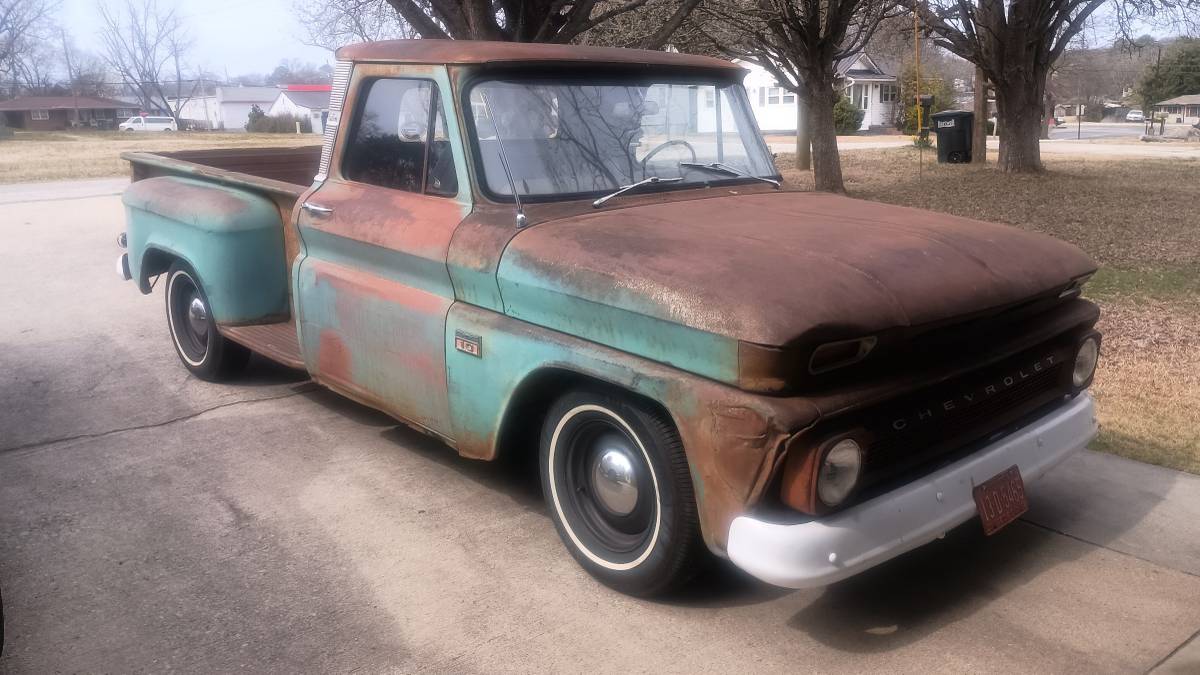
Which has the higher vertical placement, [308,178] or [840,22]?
[840,22]

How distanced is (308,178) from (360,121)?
9.73 ft

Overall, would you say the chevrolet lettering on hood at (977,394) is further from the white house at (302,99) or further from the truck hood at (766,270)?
the white house at (302,99)

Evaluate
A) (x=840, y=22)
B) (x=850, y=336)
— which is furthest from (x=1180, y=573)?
(x=840, y=22)

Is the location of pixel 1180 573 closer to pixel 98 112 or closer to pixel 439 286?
pixel 439 286

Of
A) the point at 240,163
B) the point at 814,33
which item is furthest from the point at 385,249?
the point at 814,33

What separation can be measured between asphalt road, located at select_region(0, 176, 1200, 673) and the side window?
131 centimetres

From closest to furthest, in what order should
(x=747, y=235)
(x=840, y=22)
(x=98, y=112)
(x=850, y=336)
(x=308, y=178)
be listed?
→ 1. (x=850, y=336)
2. (x=747, y=235)
3. (x=308, y=178)
4. (x=840, y=22)
5. (x=98, y=112)

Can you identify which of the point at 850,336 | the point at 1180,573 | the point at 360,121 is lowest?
the point at 1180,573

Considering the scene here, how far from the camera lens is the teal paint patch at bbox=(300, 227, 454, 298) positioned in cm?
404

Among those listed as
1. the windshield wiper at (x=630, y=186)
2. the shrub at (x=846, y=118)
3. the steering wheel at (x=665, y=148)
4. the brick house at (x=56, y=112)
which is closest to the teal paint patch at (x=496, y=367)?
the windshield wiper at (x=630, y=186)

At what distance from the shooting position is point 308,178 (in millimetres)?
7398

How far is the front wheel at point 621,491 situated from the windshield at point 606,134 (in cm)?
97

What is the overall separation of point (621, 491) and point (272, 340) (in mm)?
2591

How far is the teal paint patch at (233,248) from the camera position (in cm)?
534
